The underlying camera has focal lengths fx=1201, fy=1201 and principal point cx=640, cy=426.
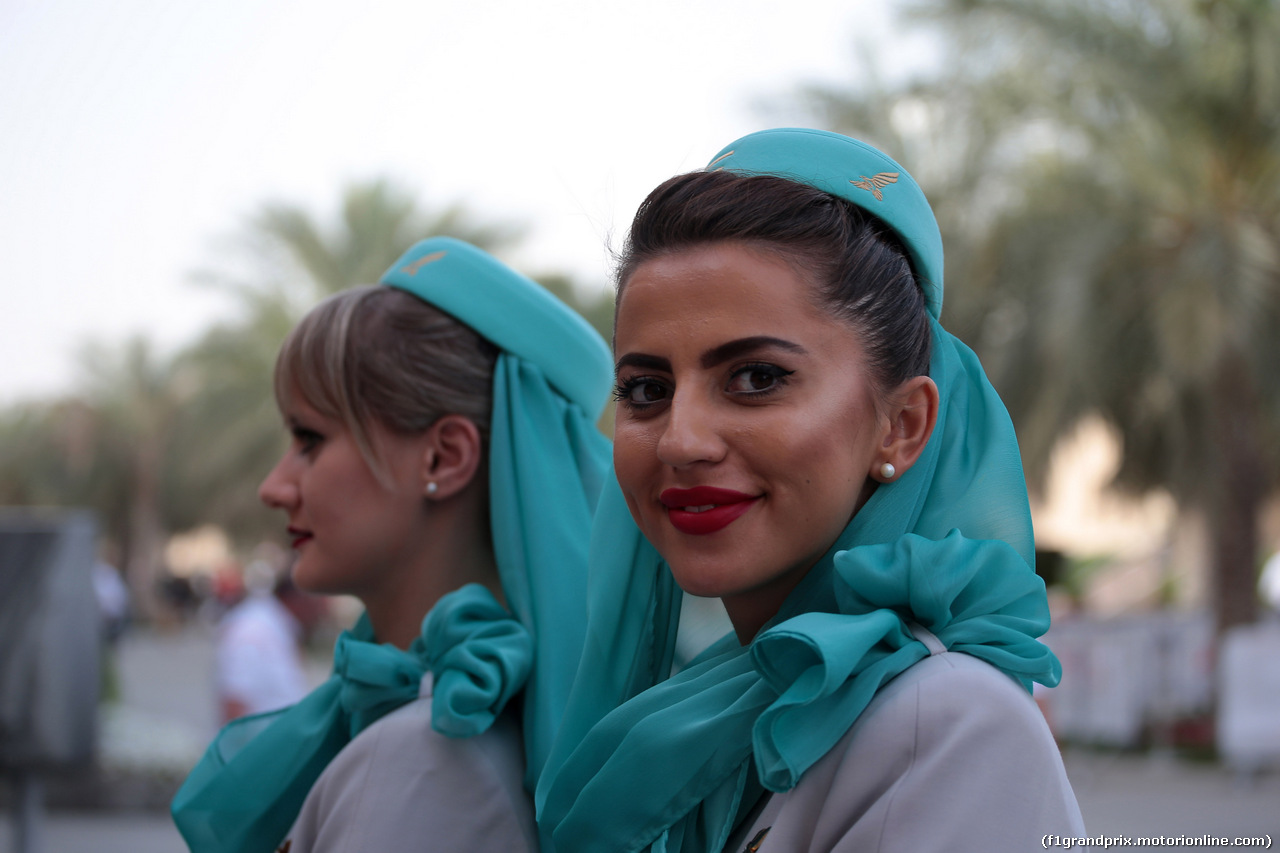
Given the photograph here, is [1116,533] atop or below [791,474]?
below

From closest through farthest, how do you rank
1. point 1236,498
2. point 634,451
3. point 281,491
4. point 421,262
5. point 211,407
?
point 634,451 < point 281,491 < point 421,262 < point 1236,498 < point 211,407

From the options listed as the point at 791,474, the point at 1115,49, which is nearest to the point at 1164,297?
the point at 1115,49

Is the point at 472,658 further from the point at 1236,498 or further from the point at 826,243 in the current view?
the point at 1236,498

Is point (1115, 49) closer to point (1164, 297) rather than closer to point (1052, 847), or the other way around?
point (1164, 297)

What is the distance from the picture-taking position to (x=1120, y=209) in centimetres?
1095

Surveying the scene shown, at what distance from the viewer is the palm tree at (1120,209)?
410 inches

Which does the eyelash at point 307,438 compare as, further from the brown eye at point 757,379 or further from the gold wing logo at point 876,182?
the gold wing logo at point 876,182

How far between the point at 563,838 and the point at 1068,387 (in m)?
10.8

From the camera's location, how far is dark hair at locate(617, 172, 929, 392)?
1571mm

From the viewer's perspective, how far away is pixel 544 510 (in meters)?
2.23

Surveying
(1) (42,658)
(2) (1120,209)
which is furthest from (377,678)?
(2) (1120,209)

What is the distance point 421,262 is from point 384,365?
0.26 m

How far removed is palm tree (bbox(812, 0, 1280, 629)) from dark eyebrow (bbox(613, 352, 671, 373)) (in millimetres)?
8883

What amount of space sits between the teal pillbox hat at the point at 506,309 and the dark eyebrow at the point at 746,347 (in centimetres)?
90
